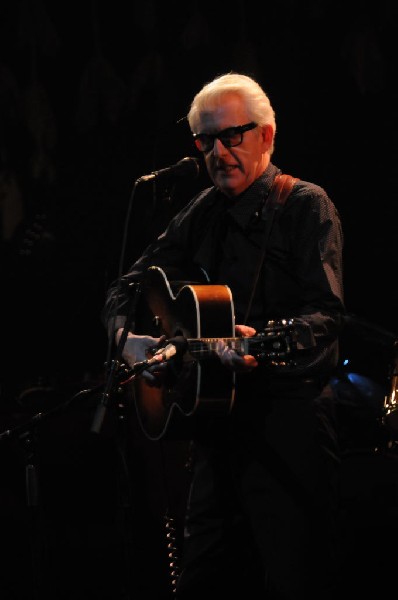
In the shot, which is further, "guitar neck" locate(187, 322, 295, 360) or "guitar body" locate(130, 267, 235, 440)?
"guitar body" locate(130, 267, 235, 440)

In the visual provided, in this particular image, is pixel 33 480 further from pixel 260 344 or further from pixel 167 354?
pixel 260 344

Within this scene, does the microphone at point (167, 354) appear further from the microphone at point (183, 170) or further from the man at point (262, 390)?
the microphone at point (183, 170)

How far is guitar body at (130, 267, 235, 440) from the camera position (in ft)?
9.14

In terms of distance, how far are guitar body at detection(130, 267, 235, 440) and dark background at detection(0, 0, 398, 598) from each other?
1263 millimetres

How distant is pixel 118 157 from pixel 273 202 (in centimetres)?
272

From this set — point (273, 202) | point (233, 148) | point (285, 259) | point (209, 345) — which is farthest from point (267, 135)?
point (209, 345)

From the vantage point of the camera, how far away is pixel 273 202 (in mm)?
2965

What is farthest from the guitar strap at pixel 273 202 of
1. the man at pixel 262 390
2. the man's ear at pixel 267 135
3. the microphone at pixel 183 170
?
the microphone at pixel 183 170

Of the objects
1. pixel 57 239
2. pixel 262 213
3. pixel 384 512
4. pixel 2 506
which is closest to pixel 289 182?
pixel 262 213

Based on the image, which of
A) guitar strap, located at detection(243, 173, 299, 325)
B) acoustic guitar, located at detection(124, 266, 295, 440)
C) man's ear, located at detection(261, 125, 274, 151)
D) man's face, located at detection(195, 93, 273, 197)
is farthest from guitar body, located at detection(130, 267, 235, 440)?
man's ear, located at detection(261, 125, 274, 151)

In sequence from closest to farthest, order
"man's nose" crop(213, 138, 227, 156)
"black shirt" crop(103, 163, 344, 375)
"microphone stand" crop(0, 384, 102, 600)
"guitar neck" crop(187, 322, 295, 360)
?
"guitar neck" crop(187, 322, 295, 360) < "black shirt" crop(103, 163, 344, 375) < "microphone stand" crop(0, 384, 102, 600) < "man's nose" crop(213, 138, 227, 156)

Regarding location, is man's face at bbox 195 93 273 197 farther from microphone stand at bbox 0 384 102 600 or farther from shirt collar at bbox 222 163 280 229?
microphone stand at bbox 0 384 102 600

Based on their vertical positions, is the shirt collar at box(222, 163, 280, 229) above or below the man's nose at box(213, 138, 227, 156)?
below

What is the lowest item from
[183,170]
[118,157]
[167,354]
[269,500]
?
[269,500]
